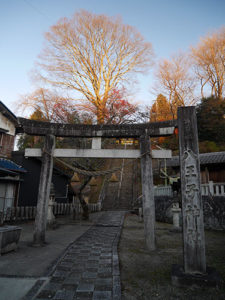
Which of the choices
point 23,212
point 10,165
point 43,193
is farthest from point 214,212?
point 10,165

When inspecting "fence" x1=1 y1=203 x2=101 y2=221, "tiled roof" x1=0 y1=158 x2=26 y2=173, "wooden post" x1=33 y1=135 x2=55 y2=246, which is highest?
"tiled roof" x1=0 y1=158 x2=26 y2=173

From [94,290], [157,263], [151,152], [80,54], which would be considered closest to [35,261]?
[94,290]

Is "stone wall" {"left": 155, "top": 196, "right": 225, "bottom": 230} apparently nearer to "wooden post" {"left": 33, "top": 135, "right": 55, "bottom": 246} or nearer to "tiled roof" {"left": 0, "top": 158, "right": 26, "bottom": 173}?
"wooden post" {"left": 33, "top": 135, "right": 55, "bottom": 246}

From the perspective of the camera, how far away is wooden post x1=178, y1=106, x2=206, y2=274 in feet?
13.6

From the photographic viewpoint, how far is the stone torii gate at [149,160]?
14.0 feet

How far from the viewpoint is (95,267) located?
484 centimetres

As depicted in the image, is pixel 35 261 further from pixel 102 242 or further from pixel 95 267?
pixel 102 242

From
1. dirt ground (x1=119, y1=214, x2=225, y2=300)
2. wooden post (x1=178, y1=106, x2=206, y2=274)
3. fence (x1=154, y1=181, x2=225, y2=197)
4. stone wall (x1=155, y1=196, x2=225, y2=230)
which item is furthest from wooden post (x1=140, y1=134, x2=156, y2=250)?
fence (x1=154, y1=181, x2=225, y2=197)

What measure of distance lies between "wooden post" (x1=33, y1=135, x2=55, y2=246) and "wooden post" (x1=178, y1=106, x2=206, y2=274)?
5.03 metres

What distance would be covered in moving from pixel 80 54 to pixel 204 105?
58.9ft

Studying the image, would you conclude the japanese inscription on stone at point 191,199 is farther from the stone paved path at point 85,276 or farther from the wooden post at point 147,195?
the wooden post at point 147,195

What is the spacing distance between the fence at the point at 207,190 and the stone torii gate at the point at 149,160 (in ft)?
18.8

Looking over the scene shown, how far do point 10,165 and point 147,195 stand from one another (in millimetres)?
10410

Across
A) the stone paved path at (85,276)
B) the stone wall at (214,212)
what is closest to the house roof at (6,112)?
the stone paved path at (85,276)
